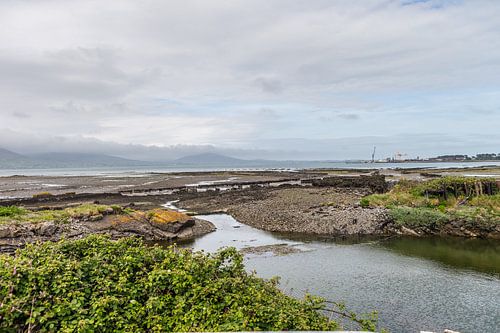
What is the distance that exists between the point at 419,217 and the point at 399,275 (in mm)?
13060

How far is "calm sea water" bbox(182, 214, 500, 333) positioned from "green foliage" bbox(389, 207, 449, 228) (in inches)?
76.8

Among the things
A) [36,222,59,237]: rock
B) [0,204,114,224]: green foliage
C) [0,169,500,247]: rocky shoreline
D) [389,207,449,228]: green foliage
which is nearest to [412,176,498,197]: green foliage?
[389,207,449,228]: green foliage

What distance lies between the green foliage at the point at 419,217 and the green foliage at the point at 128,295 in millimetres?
24885

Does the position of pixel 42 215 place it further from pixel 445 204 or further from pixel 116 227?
pixel 445 204

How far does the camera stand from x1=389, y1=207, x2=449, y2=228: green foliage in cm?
3098

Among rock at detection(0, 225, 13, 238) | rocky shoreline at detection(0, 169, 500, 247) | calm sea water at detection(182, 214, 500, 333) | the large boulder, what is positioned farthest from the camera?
the large boulder

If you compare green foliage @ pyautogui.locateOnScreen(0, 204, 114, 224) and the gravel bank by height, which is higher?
green foliage @ pyautogui.locateOnScreen(0, 204, 114, 224)

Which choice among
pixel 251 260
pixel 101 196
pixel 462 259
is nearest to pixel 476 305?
pixel 462 259

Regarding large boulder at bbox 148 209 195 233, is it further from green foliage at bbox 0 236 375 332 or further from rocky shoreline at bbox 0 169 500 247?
green foliage at bbox 0 236 375 332

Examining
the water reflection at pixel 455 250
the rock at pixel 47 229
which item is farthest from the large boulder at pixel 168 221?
the water reflection at pixel 455 250

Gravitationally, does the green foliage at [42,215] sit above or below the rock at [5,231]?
above

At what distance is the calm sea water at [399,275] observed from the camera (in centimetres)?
1488

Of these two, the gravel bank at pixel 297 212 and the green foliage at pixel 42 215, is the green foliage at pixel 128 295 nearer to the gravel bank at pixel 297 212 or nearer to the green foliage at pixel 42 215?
the green foliage at pixel 42 215

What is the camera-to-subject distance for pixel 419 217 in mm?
31562
